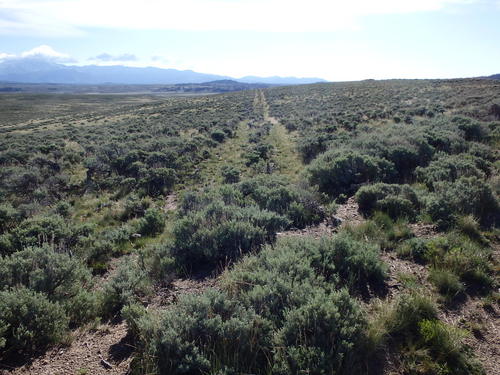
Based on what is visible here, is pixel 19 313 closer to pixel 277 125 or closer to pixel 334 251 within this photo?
pixel 334 251

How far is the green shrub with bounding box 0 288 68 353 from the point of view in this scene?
12.4 ft

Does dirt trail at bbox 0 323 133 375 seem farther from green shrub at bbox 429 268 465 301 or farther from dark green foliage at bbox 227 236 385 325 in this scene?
green shrub at bbox 429 268 465 301

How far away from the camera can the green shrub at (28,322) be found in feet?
12.4

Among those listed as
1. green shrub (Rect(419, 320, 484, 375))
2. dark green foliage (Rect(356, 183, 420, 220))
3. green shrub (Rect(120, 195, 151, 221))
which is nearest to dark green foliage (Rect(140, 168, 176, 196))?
green shrub (Rect(120, 195, 151, 221))

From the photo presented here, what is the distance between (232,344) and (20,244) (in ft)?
21.4

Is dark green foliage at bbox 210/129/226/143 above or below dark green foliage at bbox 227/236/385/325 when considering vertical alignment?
above

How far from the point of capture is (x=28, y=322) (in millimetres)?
3973

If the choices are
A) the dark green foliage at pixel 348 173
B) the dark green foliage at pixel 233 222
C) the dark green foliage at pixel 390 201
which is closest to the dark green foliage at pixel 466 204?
the dark green foliage at pixel 390 201

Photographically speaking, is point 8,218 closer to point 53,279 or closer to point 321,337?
point 53,279

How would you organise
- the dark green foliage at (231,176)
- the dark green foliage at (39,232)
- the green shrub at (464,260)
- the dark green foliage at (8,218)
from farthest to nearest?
the dark green foliage at (231,176) < the dark green foliage at (8,218) < the dark green foliage at (39,232) < the green shrub at (464,260)

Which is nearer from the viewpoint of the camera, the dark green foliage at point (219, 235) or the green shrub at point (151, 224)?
the dark green foliage at point (219, 235)

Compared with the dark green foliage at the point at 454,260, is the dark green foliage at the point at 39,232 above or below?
below

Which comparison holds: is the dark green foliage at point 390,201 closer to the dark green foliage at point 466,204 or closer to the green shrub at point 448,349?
the dark green foliage at point 466,204

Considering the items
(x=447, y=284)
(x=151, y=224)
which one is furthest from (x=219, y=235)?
(x=447, y=284)
